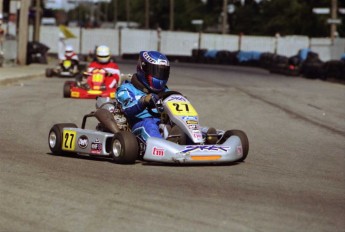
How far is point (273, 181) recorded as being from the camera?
870cm

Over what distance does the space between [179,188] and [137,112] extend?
237cm

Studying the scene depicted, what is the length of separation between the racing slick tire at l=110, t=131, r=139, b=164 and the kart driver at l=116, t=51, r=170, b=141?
1.52 ft

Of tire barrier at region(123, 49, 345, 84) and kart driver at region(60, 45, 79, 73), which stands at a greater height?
kart driver at region(60, 45, 79, 73)

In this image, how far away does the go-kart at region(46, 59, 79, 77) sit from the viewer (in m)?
29.7

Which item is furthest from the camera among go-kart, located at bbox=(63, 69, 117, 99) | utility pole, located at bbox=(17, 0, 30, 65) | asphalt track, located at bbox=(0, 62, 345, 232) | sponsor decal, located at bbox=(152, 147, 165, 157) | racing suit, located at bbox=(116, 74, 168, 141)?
utility pole, located at bbox=(17, 0, 30, 65)

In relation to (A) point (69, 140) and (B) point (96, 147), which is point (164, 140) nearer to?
(B) point (96, 147)

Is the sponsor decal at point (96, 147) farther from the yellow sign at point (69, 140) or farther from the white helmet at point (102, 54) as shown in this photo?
the white helmet at point (102, 54)

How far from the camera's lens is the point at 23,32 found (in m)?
35.9

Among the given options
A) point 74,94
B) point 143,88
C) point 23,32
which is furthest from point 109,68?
point 23,32

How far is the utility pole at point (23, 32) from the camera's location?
35500 millimetres

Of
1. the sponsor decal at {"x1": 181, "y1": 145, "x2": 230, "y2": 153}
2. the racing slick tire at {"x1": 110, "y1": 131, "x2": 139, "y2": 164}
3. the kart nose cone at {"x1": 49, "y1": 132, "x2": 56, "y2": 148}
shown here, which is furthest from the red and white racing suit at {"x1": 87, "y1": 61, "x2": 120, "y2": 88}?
the sponsor decal at {"x1": 181, "y1": 145, "x2": 230, "y2": 153}

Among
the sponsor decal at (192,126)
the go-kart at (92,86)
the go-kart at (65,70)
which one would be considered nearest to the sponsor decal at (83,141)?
the sponsor decal at (192,126)

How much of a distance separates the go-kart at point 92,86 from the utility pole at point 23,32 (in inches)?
585

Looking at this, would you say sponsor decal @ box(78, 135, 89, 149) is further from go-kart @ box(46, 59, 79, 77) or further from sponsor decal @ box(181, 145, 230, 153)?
go-kart @ box(46, 59, 79, 77)
